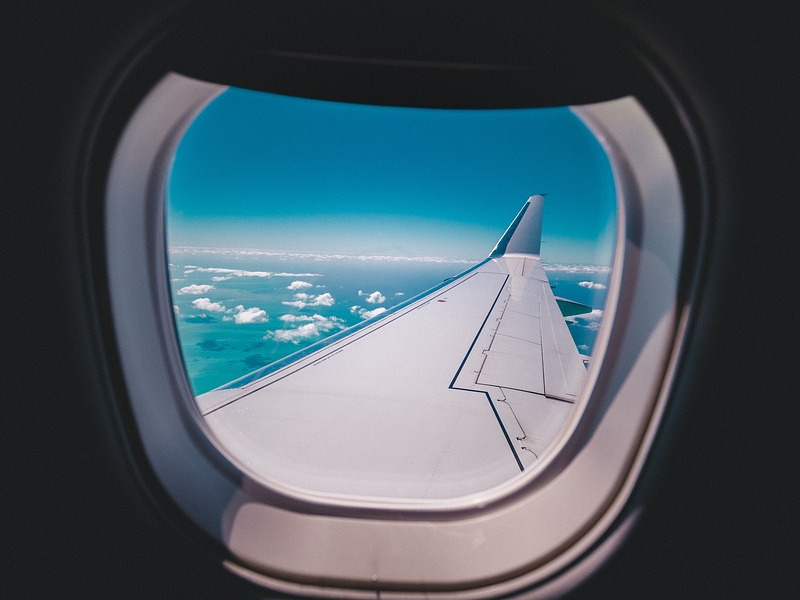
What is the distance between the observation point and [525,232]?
8.02 meters

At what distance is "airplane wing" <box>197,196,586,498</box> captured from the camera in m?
1.41

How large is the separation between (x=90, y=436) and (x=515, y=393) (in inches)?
77.0

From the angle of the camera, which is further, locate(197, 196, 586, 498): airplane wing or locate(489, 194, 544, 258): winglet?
locate(489, 194, 544, 258): winglet

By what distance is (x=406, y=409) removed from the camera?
1.87 metres

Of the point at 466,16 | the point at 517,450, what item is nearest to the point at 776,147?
the point at 466,16

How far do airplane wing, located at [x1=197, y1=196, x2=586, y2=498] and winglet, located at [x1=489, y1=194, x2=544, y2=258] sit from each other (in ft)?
16.7

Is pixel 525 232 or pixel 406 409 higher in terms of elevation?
pixel 525 232

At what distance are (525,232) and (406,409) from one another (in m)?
7.20

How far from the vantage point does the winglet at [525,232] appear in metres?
7.72

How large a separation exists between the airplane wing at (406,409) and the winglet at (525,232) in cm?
510

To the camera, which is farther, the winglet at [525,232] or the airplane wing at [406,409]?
the winglet at [525,232]

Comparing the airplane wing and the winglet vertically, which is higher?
the winglet

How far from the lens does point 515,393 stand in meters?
2.06

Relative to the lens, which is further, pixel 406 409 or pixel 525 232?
pixel 525 232
